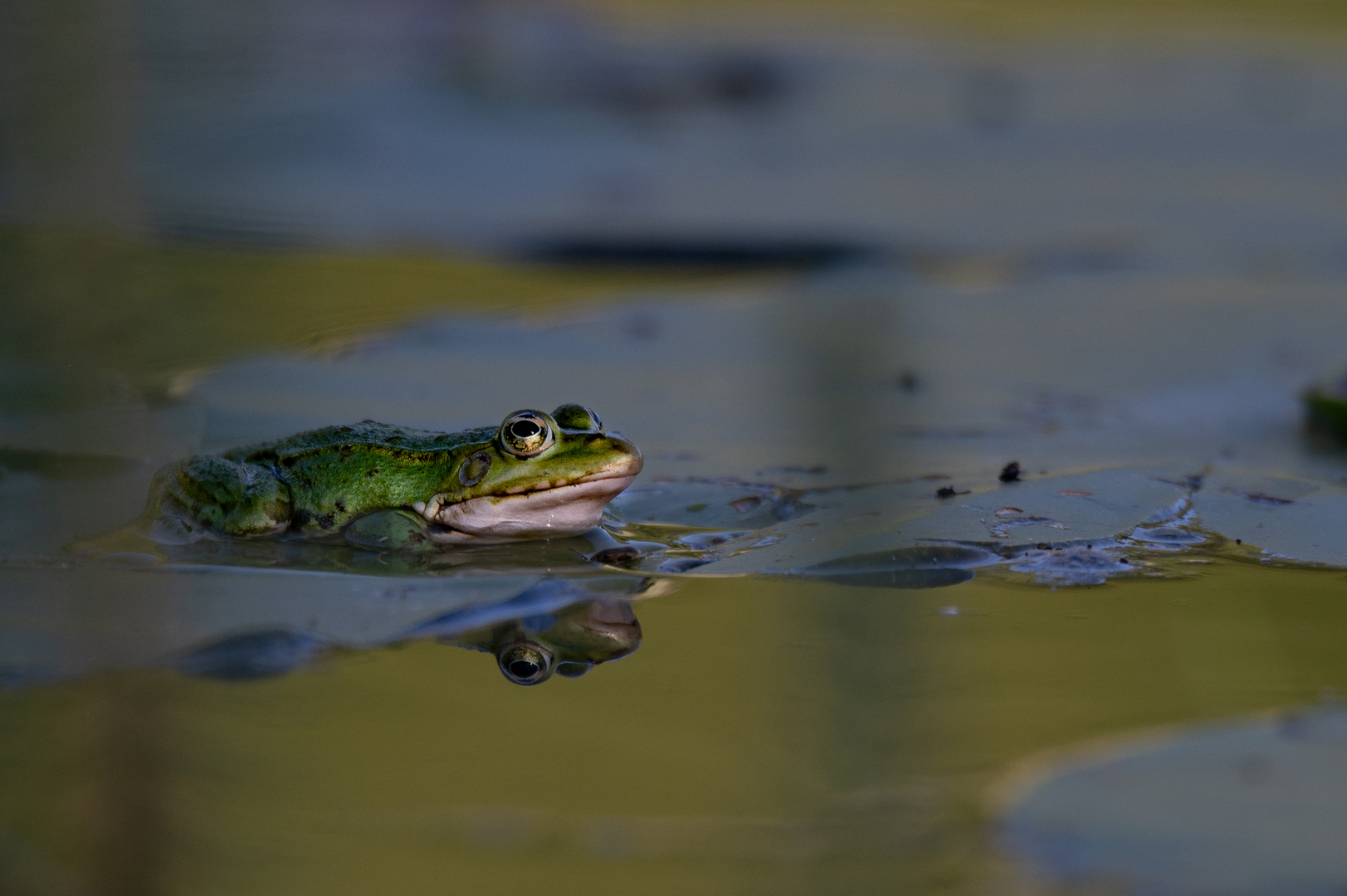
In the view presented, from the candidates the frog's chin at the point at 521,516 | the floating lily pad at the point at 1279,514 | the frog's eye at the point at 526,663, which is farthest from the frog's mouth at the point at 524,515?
the floating lily pad at the point at 1279,514

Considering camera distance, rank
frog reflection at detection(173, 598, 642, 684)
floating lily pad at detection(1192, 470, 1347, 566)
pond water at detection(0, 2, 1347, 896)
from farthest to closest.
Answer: floating lily pad at detection(1192, 470, 1347, 566) < frog reflection at detection(173, 598, 642, 684) < pond water at detection(0, 2, 1347, 896)

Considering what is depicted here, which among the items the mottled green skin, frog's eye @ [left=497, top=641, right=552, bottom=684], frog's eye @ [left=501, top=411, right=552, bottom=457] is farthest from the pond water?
frog's eye @ [left=501, top=411, right=552, bottom=457]

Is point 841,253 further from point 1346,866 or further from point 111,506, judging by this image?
point 1346,866

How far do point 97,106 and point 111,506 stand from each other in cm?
164

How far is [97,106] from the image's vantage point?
5.70 ft

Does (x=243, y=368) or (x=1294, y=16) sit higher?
(x=1294, y=16)

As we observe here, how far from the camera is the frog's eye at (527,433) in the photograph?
9.80 feet

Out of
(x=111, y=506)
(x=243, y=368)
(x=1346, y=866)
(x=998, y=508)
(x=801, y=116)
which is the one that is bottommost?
(x=1346, y=866)

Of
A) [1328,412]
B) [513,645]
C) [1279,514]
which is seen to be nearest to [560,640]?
[513,645]

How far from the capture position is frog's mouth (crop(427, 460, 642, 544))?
3.00 m

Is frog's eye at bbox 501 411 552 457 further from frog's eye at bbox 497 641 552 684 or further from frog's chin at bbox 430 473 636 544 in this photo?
frog's eye at bbox 497 641 552 684

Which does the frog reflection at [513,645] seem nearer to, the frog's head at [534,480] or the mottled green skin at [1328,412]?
the frog's head at [534,480]

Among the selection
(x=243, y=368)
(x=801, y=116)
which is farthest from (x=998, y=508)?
(x=801, y=116)

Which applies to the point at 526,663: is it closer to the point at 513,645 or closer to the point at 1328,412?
the point at 513,645
